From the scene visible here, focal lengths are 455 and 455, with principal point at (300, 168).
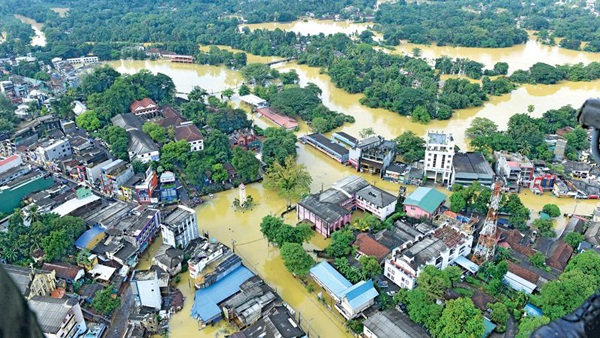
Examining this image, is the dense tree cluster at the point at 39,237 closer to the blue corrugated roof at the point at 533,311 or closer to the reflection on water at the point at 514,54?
the blue corrugated roof at the point at 533,311

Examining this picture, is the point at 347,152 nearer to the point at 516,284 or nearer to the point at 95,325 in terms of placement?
the point at 516,284

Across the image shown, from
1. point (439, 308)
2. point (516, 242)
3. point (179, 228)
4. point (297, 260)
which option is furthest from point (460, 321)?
point (179, 228)

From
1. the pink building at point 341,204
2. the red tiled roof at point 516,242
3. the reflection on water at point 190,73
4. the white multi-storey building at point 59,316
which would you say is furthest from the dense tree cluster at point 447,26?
the white multi-storey building at point 59,316

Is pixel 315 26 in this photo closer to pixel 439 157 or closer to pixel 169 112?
pixel 169 112

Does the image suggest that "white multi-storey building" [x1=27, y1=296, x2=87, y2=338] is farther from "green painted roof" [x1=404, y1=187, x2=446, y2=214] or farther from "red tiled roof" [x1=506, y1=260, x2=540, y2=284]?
"red tiled roof" [x1=506, y1=260, x2=540, y2=284]

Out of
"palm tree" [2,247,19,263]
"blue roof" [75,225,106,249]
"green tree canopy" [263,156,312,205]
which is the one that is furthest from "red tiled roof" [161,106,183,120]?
"palm tree" [2,247,19,263]

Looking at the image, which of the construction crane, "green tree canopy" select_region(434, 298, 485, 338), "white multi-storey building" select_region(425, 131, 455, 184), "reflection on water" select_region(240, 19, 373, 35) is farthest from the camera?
"reflection on water" select_region(240, 19, 373, 35)
